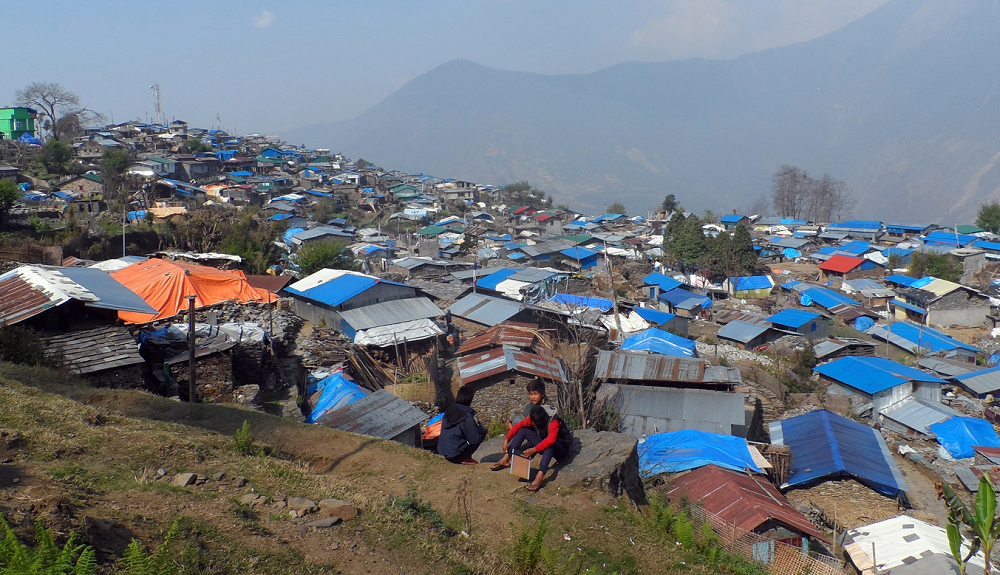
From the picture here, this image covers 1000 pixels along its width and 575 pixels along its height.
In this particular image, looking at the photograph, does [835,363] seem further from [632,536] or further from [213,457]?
[213,457]

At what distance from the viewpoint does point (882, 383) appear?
1912 centimetres

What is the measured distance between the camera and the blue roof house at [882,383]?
19.0 metres

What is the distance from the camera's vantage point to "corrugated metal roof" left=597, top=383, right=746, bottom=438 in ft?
43.6

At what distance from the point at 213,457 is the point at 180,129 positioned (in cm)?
7483

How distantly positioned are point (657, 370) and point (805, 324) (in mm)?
14461

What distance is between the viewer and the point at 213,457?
5.66 metres

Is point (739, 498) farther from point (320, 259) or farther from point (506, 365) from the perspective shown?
point (320, 259)

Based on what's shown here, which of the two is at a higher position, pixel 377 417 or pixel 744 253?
pixel 377 417

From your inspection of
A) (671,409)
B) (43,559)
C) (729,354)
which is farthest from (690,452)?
(729,354)

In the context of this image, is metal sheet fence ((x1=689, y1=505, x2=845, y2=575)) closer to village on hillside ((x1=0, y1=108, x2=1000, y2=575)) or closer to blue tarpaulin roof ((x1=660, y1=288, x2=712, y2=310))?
village on hillside ((x1=0, y1=108, x2=1000, y2=575))

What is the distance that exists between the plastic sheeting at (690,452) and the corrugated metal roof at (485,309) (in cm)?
896

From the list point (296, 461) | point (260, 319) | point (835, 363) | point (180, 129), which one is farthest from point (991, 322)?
point (180, 129)

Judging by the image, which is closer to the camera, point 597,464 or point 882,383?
point 597,464

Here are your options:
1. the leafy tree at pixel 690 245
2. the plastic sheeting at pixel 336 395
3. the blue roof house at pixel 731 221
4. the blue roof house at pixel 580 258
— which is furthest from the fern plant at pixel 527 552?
the blue roof house at pixel 731 221
